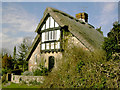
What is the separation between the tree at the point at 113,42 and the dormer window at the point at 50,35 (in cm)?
619

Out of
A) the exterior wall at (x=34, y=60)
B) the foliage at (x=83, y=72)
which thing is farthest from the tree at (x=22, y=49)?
the foliage at (x=83, y=72)

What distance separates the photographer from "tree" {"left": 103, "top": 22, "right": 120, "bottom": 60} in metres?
8.09

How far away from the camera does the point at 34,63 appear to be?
17.0 m

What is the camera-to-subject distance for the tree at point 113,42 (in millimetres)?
8086

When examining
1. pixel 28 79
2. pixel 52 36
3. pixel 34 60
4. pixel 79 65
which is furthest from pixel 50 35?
pixel 79 65

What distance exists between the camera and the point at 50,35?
48.6ft

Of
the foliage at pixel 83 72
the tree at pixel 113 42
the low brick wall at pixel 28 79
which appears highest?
the tree at pixel 113 42

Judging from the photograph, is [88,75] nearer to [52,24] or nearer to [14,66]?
[52,24]

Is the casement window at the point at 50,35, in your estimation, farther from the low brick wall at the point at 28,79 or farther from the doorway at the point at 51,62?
the low brick wall at the point at 28,79

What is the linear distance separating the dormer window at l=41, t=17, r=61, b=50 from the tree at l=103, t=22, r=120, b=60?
6.19 meters

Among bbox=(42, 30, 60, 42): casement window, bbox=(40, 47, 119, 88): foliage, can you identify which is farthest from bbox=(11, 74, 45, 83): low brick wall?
bbox=(42, 30, 60, 42): casement window

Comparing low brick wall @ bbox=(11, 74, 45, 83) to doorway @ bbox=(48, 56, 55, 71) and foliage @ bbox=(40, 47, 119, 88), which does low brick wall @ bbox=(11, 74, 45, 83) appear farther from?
doorway @ bbox=(48, 56, 55, 71)

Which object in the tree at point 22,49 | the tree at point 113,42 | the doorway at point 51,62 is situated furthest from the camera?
the tree at point 22,49

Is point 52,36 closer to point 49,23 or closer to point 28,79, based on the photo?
point 49,23
